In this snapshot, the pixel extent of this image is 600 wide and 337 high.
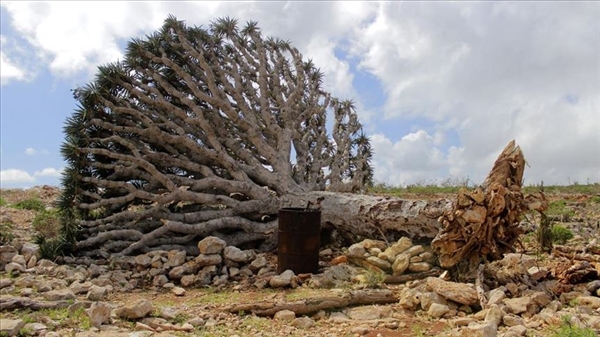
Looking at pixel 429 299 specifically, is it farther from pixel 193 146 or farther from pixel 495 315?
pixel 193 146

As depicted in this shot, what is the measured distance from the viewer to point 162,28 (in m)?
12.1

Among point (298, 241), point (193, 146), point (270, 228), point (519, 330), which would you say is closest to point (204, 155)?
point (193, 146)

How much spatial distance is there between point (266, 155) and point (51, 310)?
5737 millimetres

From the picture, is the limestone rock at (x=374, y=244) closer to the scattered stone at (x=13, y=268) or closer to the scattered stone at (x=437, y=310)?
the scattered stone at (x=437, y=310)

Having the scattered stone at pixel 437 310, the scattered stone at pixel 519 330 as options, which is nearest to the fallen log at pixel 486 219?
the scattered stone at pixel 437 310

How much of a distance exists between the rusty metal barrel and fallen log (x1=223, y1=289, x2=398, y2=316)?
1.68 metres

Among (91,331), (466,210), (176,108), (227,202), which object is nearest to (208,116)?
(176,108)

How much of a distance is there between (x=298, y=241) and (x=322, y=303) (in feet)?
6.59

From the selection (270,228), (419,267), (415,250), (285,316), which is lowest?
(285,316)

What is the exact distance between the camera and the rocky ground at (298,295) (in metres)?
5.44

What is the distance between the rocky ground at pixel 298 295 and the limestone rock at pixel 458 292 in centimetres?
1

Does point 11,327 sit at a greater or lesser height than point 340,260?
lesser

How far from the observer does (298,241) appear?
27.3ft

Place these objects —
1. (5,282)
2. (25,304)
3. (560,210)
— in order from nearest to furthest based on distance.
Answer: (25,304) < (5,282) < (560,210)
